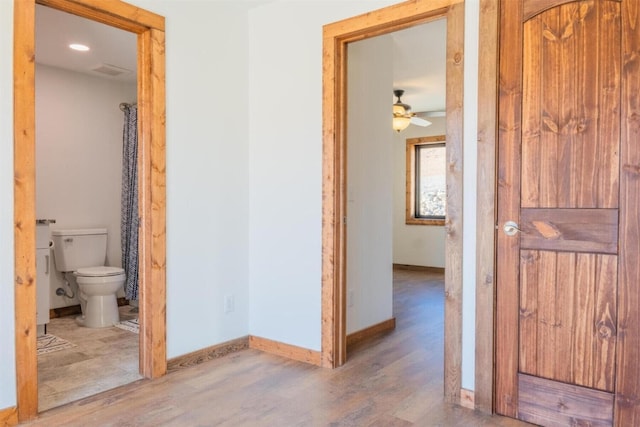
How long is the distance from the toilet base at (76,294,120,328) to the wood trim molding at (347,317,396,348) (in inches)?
82.2

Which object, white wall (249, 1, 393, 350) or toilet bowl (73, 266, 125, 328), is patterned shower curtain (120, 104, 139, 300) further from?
white wall (249, 1, 393, 350)

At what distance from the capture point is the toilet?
154 inches

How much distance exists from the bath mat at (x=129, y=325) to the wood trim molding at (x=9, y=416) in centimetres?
160

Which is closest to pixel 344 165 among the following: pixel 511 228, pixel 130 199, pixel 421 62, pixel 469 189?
pixel 469 189

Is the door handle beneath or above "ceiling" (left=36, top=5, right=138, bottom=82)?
beneath

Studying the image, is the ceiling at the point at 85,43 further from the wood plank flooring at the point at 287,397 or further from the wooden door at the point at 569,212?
the wooden door at the point at 569,212

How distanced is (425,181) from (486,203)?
17.0 feet

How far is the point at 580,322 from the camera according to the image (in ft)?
6.81

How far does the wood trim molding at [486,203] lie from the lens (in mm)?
2256

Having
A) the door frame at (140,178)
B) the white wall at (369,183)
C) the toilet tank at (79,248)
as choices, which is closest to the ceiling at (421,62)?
the white wall at (369,183)

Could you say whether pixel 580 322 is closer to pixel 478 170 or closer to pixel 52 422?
pixel 478 170

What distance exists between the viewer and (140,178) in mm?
2725

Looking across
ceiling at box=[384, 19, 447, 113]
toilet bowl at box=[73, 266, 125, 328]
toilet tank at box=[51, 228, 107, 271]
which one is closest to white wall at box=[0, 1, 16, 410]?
toilet bowl at box=[73, 266, 125, 328]

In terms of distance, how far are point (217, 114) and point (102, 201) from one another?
7.34 feet
